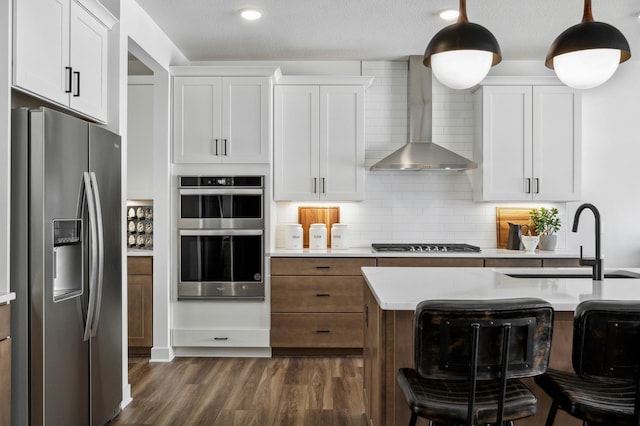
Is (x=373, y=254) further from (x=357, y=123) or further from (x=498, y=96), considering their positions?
(x=498, y=96)

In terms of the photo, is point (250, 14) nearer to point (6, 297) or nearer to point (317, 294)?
point (317, 294)

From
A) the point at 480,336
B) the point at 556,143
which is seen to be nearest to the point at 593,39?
the point at 480,336

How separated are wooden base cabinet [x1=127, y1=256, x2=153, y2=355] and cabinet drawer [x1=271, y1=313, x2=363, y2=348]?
3.44 ft

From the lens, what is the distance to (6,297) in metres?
2.07

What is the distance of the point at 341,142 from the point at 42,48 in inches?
105

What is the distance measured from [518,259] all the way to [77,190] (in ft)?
11.2

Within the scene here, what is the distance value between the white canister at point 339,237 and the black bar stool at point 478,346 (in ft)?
9.68

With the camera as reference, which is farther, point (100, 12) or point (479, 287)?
point (100, 12)

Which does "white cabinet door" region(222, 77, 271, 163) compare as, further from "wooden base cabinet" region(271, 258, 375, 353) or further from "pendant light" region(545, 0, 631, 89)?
"pendant light" region(545, 0, 631, 89)

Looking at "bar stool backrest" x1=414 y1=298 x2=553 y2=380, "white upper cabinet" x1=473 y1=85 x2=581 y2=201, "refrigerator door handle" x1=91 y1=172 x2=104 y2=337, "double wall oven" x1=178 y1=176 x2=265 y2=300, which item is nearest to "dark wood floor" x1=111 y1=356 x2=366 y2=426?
"double wall oven" x1=178 y1=176 x2=265 y2=300

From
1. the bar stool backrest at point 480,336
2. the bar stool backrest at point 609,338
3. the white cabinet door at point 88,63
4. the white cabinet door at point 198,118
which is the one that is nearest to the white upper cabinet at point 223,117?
the white cabinet door at point 198,118

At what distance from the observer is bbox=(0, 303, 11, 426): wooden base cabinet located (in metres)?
2.03

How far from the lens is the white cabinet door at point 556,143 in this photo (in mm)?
4570

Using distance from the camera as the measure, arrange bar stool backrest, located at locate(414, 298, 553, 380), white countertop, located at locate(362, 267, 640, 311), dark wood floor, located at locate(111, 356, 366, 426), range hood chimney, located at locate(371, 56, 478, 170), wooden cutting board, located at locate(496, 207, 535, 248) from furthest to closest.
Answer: wooden cutting board, located at locate(496, 207, 535, 248) → range hood chimney, located at locate(371, 56, 478, 170) → dark wood floor, located at locate(111, 356, 366, 426) → white countertop, located at locate(362, 267, 640, 311) → bar stool backrest, located at locate(414, 298, 553, 380)
